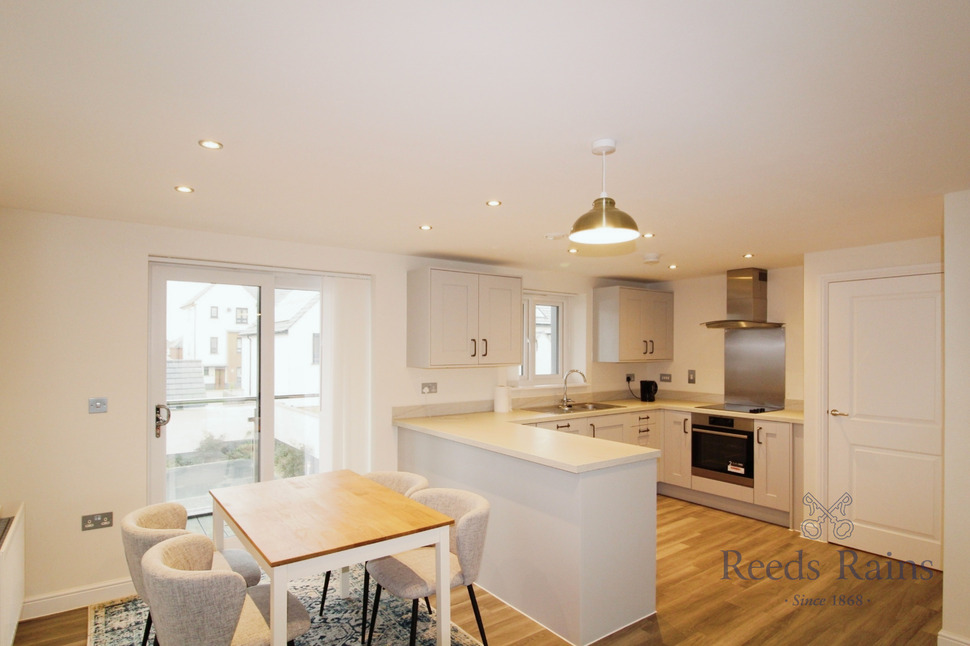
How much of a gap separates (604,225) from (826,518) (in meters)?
3.63

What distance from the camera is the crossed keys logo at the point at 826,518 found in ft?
12.8

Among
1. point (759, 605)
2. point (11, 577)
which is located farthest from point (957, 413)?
point (11, 577)

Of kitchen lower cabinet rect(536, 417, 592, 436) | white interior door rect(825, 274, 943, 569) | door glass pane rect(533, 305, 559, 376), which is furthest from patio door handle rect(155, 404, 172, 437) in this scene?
white interior door rect(825, 274, 943, 569)

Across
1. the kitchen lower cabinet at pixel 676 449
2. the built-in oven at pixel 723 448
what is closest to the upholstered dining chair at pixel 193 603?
the built-in oven at pixel 723 448

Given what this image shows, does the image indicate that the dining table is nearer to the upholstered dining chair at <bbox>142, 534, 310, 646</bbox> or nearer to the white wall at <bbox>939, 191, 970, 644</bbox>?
the upholstered dining chair at <bbox>142, 534, 310, 646</bbox>

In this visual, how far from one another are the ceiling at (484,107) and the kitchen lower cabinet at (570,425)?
213cm

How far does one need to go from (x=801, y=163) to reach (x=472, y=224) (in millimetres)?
1780

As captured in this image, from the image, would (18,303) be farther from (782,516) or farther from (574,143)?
(782,516)

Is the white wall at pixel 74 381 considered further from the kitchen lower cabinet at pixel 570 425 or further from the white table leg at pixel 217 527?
the kitchen lower cabinet at pixel 570 425

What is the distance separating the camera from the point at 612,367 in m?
5.98

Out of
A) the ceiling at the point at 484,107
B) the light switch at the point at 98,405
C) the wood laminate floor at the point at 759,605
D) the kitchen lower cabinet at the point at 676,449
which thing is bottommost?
the wood laminate floor at the point at 759,605

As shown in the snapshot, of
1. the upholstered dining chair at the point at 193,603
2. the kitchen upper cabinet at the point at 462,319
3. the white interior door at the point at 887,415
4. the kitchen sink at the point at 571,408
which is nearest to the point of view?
the upholstered dining chair at the point at 193,603

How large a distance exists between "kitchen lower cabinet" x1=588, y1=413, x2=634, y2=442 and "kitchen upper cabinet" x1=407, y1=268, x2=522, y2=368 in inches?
37.6

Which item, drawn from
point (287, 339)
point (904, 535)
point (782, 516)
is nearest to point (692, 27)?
point (287, 339)
